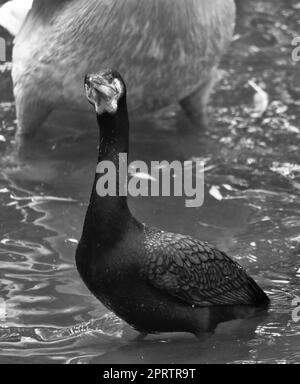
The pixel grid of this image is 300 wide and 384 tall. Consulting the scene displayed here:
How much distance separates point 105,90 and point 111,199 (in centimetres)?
57

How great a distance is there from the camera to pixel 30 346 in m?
5.02

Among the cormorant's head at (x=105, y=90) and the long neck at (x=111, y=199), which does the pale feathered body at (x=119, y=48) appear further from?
the cormorant's head at (x=105, y=90)

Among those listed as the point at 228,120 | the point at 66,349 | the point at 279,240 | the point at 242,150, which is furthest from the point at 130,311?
the point at 228,120

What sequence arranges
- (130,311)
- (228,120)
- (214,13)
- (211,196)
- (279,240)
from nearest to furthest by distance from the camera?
(130,311), (279,240), (211,196), (214,13), (228,120)

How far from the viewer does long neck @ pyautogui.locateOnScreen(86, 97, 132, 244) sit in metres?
4.81

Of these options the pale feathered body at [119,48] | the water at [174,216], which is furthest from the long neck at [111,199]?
the pale feathered body at [119,48]

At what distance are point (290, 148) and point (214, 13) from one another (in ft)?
3.84

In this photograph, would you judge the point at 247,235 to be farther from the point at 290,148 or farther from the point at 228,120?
the point at 228,120

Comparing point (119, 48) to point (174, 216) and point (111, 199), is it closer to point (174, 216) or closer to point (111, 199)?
point (174, 216)

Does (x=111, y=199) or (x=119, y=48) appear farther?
(x=119, y=48)

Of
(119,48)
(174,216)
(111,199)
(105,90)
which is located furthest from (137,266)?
(119,48)

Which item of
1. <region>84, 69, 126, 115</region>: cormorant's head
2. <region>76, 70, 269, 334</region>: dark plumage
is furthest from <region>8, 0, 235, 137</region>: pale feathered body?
<region>84, 69, 126, 115</region>: cormorant's head

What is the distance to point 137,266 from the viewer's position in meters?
4.81

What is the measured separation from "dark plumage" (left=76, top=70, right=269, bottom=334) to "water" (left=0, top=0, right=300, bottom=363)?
202 mm
